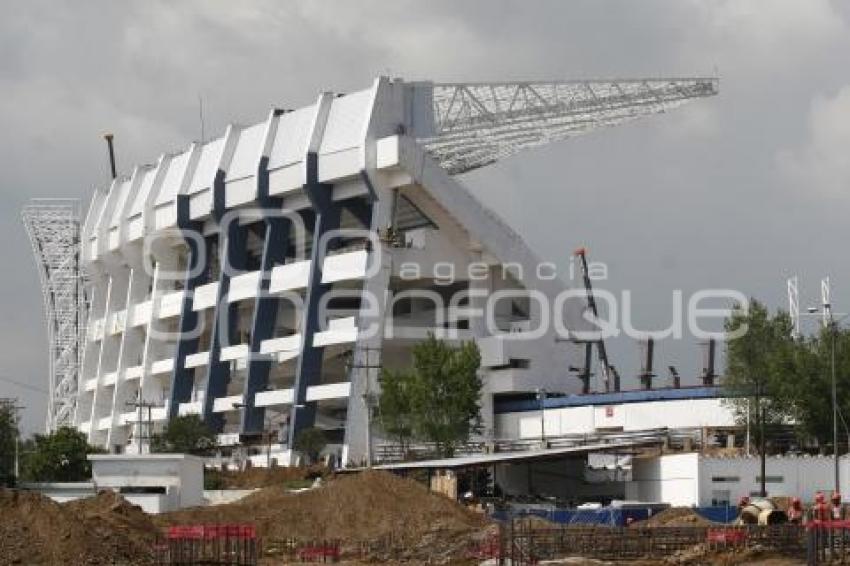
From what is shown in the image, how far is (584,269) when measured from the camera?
13100 centimetres

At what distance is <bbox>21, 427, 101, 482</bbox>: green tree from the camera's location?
95562 millimetres

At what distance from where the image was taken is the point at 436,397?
93.6 metres

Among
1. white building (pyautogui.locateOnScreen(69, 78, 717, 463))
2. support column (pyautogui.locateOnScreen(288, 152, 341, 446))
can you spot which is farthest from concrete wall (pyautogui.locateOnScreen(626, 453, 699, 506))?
support column (pyautogui.locateOnScreen(288, 152, 341, 446))

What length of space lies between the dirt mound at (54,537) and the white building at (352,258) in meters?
45.5

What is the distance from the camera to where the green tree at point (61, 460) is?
3762 inches

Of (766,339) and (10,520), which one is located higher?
(766,339)

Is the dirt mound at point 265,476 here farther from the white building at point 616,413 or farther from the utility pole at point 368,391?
the white building at point 616,413

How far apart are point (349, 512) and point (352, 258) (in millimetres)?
37501

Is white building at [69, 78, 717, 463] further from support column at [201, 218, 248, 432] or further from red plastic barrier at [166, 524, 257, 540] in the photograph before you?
red plastic barrier at [166, 524, 257, 540]

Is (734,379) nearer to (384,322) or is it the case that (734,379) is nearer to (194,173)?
(384,322)

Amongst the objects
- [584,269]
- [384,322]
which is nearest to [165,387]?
[384,322]

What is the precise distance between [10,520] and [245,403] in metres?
53.5

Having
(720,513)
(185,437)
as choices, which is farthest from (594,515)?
(185,437)

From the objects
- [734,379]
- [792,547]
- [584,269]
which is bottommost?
[792,547]
